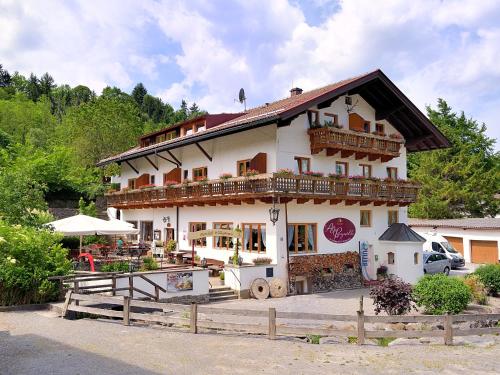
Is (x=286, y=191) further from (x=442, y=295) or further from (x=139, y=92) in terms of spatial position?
(x=139, y=92)

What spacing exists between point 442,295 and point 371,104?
43.8 feet

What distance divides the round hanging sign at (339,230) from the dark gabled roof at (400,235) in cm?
216

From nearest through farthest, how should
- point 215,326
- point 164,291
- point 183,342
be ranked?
point 183,342
point 215,326
point 164,291

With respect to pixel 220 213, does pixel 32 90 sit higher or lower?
higher

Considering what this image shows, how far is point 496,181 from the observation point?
151 ft

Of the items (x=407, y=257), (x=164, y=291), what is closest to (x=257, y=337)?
(x=164, y=291)

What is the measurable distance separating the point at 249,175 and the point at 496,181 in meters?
35.8

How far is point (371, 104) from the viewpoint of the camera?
85.1ft

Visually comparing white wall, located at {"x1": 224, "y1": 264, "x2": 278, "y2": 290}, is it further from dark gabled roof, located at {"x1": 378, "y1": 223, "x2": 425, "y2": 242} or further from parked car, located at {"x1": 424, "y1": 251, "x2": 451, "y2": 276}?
parked car, located at {"x1": 424, "y1": 251, "x2": 451, "y2": 276}

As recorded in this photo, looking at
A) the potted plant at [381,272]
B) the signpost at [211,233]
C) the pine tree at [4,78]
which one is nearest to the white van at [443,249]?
the potted plant at [381,272]

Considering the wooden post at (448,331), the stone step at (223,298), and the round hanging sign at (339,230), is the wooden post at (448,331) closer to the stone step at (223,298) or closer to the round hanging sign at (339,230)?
the stone step at (223,298)

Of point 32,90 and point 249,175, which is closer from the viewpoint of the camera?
point 249,175

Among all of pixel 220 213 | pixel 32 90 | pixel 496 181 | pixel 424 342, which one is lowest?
pixel 424 342

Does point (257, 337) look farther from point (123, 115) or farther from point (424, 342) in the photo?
point (123, 115)
